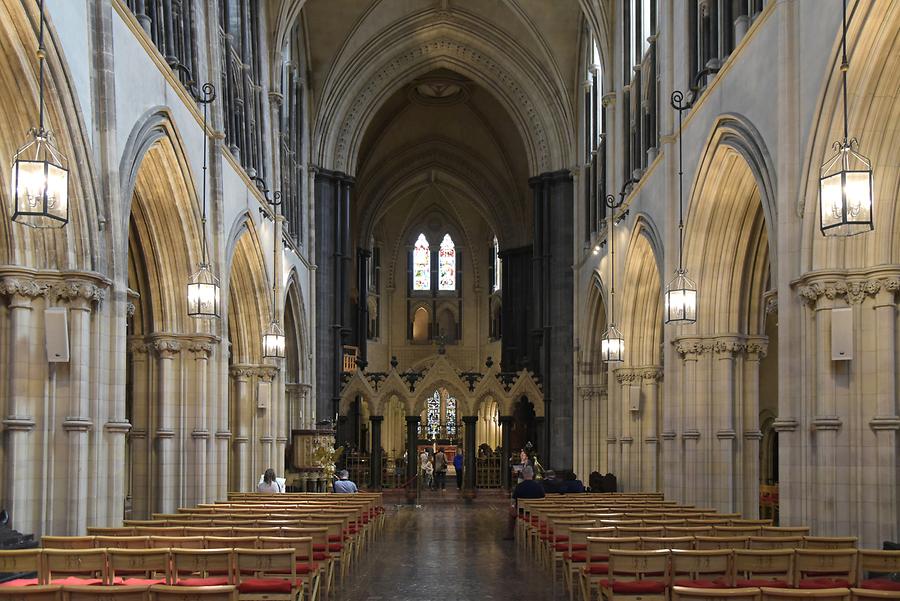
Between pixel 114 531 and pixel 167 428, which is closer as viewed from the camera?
pixel 114 531

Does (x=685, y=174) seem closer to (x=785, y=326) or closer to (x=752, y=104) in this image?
(x=752, y=104)

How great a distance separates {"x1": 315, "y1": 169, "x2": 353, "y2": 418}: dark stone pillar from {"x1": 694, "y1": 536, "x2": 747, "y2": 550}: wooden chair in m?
25.2

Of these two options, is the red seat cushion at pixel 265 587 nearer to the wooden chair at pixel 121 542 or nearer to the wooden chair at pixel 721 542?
the wooden chair at pixel 121 542

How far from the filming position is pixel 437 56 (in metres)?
36.9

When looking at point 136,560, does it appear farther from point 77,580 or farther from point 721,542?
point 721,542

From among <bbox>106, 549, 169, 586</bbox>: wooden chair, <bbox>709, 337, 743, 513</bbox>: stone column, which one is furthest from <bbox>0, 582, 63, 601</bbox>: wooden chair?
<bbox>709, 337, 743, 513</bbox>: stone column

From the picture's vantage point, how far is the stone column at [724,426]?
18547 mm

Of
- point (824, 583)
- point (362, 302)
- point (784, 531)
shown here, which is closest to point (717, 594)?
point (824, 583)

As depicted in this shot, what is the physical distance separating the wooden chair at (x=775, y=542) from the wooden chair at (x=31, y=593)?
6.52 meters

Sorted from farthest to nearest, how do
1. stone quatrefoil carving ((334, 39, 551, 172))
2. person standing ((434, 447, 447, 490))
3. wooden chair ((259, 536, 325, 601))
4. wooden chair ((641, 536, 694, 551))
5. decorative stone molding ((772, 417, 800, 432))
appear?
stone quatrefoil carving ((334, 39, 551, 172))
person standing ((434, 447, 447, 490))
decorative stone molding ((772, 417, 800, 432))
wooden chair ((259, 536, 325, 601))
wooden chair ((641, 536, 694, 551))

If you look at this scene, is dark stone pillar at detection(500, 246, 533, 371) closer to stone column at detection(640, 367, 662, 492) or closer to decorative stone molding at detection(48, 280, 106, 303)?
stone column at detection(640, 367, 662, 492)

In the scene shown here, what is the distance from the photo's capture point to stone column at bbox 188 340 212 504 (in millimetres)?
19234

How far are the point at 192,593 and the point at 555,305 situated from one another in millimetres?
29114

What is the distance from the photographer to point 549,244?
36312 mm
